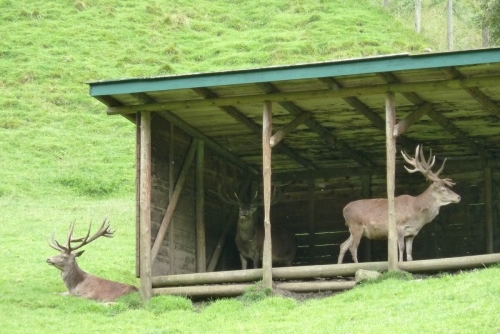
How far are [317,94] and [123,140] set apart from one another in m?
16.1

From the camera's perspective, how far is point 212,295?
2058cm

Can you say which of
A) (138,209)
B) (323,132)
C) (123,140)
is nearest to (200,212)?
(138,209)

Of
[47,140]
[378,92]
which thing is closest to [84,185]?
[47,140]

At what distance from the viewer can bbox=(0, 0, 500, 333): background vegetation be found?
17.6 metres

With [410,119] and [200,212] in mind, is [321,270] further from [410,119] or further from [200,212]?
[200,212]

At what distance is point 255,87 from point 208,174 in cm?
362

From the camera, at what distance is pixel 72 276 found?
70.5 feet

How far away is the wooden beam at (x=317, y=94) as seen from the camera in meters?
19.3

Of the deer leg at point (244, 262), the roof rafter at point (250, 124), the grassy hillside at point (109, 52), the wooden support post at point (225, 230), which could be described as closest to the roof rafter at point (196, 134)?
the wooden support post at point (225, 230)

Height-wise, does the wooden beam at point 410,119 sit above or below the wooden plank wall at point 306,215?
above

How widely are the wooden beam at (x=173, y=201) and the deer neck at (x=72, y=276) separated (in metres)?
1.37

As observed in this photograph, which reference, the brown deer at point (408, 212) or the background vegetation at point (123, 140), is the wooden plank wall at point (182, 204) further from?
the brown deer at point (408, 212)

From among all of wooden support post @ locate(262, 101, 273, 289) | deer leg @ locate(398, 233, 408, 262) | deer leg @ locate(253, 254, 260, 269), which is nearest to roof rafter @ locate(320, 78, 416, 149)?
wooden support post @ locate(262, 101, 273, 289)

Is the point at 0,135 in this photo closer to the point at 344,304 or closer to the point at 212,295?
the point at 212,295
